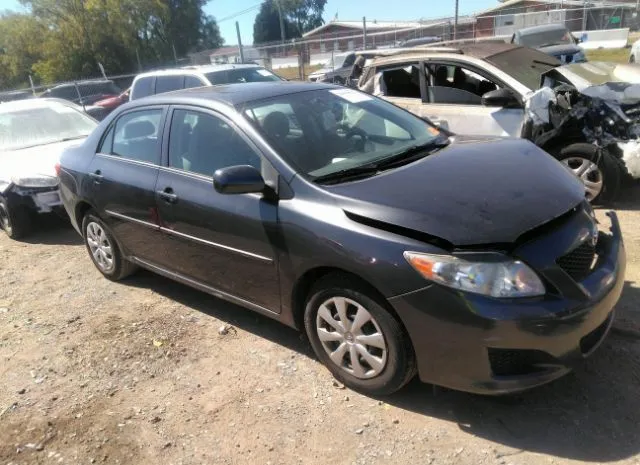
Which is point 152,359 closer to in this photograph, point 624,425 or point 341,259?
point 341,259

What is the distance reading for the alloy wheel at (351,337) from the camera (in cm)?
287

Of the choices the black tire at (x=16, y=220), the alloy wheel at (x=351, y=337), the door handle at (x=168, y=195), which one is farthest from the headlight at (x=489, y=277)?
the black tire at (x=16, y=220)

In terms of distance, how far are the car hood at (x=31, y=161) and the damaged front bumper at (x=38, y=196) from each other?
18 cm

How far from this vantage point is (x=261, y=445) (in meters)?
2.84

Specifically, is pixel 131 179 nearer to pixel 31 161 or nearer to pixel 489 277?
pixel 489 277

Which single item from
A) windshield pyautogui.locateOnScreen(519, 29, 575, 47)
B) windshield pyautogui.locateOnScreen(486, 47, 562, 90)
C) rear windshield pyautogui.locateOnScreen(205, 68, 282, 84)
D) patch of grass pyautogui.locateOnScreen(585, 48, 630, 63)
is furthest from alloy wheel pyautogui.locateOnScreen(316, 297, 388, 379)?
patch of grass pyautogui.locateOnScreen(585, 48, 630, 63)

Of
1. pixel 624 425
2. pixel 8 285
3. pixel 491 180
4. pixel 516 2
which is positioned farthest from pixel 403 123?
pixel 516 2

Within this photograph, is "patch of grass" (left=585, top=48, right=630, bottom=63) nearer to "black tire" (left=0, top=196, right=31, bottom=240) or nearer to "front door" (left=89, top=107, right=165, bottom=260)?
"black tire" (left=0, top=196, right=31, bottom=240)

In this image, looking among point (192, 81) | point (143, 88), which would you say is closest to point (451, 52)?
point (192, 81)

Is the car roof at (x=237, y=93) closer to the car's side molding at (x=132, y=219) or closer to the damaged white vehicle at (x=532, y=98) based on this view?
the car's side molding at (x=132, y=219)

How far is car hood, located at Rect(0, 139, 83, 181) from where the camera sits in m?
6.60

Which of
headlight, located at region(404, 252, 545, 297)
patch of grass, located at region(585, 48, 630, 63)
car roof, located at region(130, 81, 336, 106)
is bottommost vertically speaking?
patch of grass, located at region(585, 48, 630, 63)

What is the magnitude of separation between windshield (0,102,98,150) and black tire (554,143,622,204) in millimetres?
6357

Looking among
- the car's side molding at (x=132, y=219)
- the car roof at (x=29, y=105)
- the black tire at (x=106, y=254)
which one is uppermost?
the car roof at (x=29, y=105)
